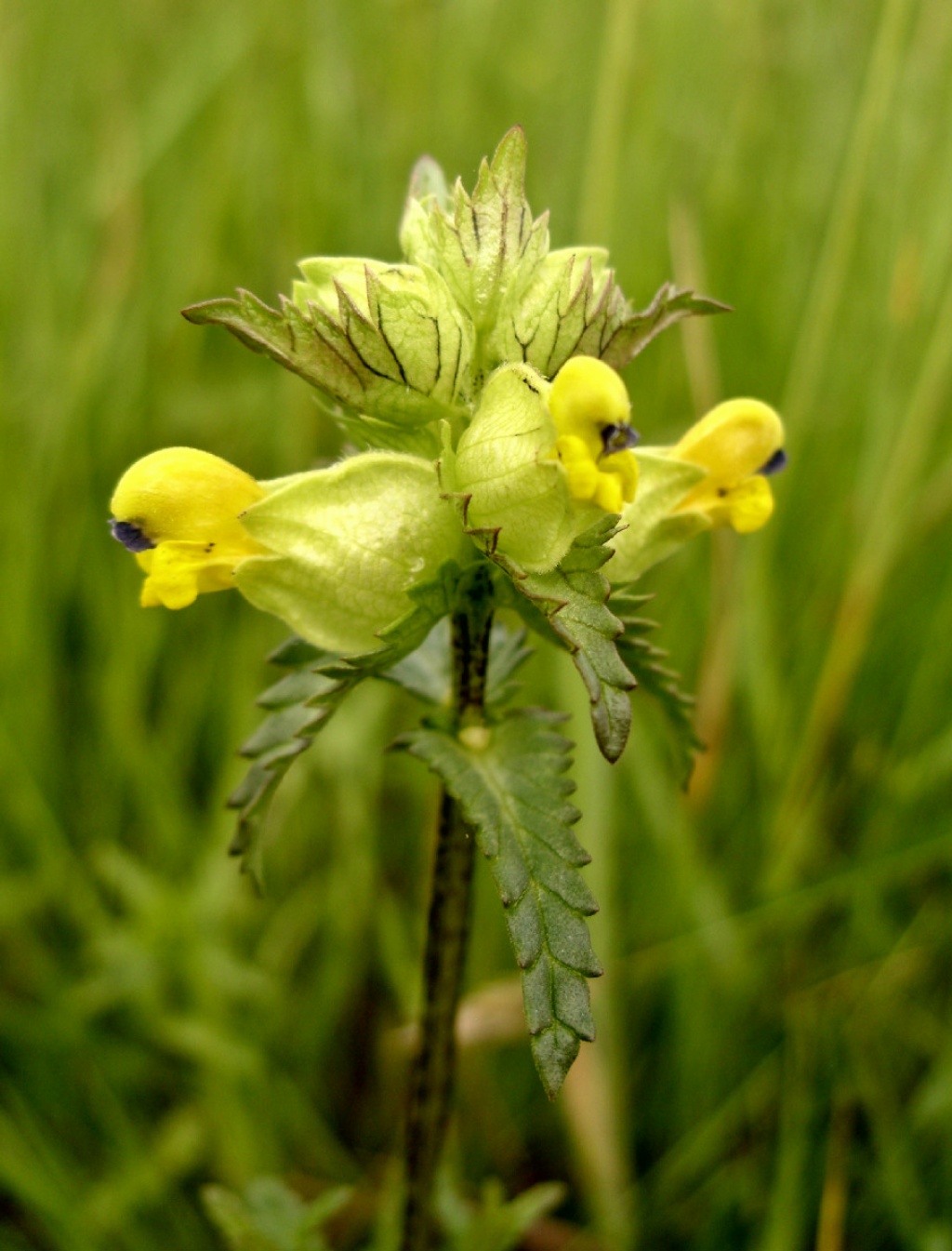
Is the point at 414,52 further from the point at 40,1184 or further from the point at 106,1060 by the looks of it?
the point at 40,1184

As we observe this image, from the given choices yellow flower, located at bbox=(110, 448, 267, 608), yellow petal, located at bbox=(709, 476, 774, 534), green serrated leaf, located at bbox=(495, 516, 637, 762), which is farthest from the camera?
yellow petal, located at bbox=(709, 476, 774, 534)

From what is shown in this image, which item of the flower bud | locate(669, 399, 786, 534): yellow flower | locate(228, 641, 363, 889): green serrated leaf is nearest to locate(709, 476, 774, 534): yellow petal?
locate(669, 399, 786, 534): yellow flower

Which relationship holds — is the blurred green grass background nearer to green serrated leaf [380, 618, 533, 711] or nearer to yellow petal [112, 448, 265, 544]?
green serrated leaf [380, 618, 533, 711]

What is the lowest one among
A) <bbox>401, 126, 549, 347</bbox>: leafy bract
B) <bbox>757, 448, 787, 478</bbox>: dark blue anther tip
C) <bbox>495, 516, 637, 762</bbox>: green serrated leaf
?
<bbox>495, 516, 637, 762</bbox>: green serrated leaf

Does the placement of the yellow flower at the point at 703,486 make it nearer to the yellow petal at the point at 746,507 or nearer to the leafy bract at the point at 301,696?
the yellow petal at the point at 746,507

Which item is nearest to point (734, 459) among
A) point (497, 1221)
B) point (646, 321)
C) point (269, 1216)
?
point (646, 321)
